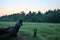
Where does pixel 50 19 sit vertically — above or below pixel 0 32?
below

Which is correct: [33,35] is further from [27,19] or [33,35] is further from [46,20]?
[27,19]

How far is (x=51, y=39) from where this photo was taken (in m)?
19.9

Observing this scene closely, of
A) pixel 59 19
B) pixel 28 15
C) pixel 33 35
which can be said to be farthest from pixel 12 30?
pixel 28 15

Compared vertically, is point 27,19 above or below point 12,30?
below

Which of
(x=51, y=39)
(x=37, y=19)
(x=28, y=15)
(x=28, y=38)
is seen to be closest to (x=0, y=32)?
(x=28, y=38)

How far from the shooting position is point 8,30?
13477mm

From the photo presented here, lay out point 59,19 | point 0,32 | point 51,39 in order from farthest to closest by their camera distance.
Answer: point 59,19, point 51,39, point 0,32

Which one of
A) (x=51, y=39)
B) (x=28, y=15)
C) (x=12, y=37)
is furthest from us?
(x=28, y=15)

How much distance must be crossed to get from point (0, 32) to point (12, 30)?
0.99 meters

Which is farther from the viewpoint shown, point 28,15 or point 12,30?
point 28,15

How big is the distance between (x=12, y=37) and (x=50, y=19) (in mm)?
37610

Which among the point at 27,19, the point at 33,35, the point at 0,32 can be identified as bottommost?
the point at 27,19

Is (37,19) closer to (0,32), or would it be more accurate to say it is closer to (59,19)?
(59,19)

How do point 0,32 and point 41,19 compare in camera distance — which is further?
point 41,19
